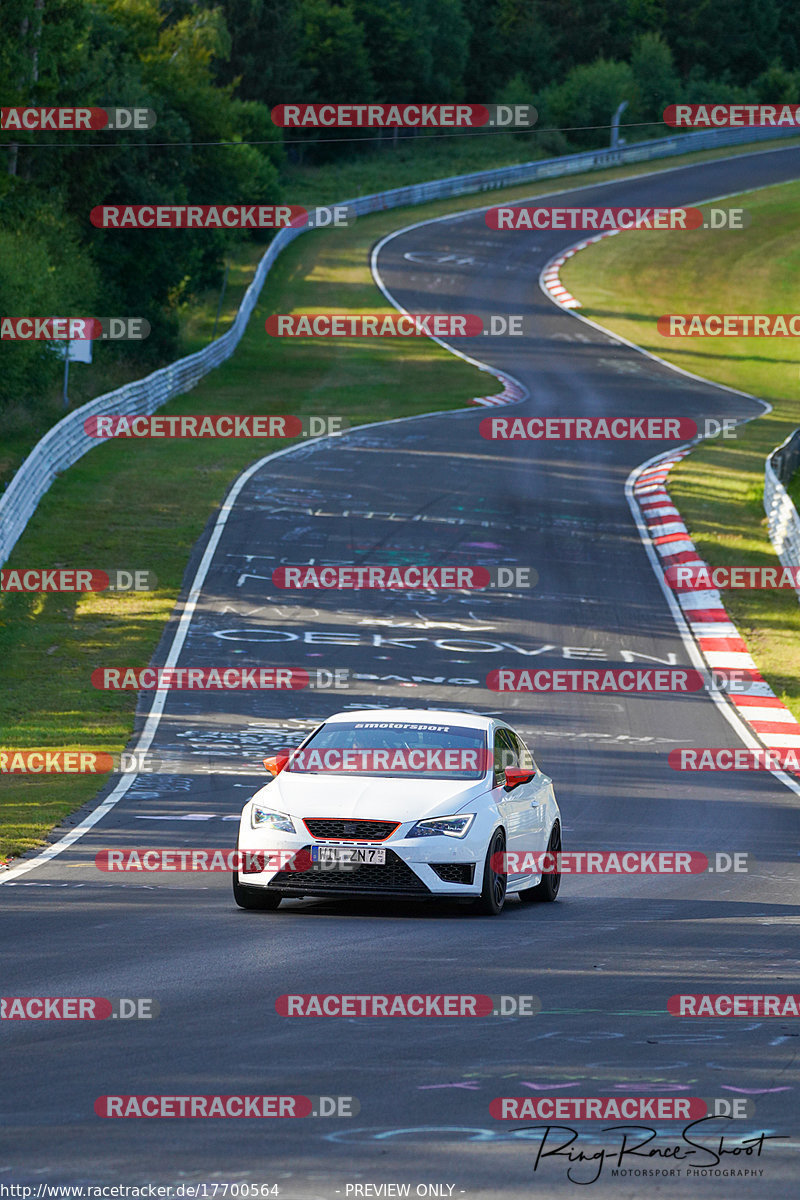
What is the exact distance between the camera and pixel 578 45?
128m

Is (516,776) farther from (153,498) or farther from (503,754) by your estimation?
(153,498)

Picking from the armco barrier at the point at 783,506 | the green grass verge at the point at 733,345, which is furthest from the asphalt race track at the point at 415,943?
the armco barrier at the point at 783,506

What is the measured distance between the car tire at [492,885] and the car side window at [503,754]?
0.62 m

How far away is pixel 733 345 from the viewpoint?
60562 mm

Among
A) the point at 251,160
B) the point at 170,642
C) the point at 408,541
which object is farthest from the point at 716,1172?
the point at 251,160

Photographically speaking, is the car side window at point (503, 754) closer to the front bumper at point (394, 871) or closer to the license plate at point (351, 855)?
the front bumper at point (394, 871)

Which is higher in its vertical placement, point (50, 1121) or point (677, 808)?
point (50, 1121)

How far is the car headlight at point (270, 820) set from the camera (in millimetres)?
11227

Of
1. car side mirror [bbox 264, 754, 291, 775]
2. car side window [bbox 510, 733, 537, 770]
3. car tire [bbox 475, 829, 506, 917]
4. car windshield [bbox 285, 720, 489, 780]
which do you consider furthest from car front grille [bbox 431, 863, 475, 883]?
car side window [bbox 510, 733, 537, 770]

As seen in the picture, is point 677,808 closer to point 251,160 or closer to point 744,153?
point 251,160

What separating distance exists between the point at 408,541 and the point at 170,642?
25.3 feet

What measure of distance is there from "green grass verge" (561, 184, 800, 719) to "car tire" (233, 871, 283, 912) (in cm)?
1297

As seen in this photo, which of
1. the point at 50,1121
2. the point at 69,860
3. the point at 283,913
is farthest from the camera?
the point at 69,860

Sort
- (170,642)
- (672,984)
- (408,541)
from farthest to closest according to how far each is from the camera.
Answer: (408,541) < (170,642) < (672,984)
